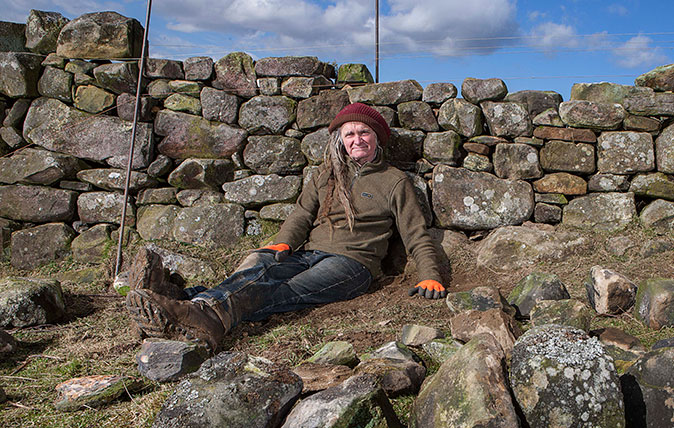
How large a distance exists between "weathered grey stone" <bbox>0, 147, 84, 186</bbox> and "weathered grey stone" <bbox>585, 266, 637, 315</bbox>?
5445 millimetres

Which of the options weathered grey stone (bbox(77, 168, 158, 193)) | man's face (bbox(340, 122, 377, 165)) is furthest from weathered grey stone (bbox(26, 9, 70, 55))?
man's face (bbox(340, 122, 377, 165))

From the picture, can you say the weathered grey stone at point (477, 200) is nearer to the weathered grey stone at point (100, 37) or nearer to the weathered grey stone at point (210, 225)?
the weathered grey stone at point (210, 225)

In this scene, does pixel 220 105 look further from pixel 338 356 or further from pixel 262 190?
pixel 338 356

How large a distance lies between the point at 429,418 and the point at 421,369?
60 centimetres

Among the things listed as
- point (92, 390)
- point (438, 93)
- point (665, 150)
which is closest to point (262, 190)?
point (438, 93)

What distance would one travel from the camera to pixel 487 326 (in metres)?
2.81

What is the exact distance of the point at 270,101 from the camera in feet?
17.4

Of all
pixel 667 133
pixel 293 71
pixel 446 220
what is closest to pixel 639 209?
pixel 667 133

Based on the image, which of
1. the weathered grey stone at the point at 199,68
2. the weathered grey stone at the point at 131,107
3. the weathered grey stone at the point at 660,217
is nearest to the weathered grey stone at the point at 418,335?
the weathered grey stone at the point at 660,217

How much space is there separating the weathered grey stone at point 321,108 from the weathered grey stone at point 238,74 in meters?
0.66

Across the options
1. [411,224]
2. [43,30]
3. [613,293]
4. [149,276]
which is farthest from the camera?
[43,30]

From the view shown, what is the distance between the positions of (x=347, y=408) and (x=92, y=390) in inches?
55.5

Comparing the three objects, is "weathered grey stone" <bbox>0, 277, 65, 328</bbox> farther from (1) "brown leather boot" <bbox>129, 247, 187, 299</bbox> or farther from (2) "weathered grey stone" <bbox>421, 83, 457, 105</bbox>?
(2) "weathered grey stone" <bbox>421, 83, 457, 105</bbox>

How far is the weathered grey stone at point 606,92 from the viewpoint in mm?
4777
